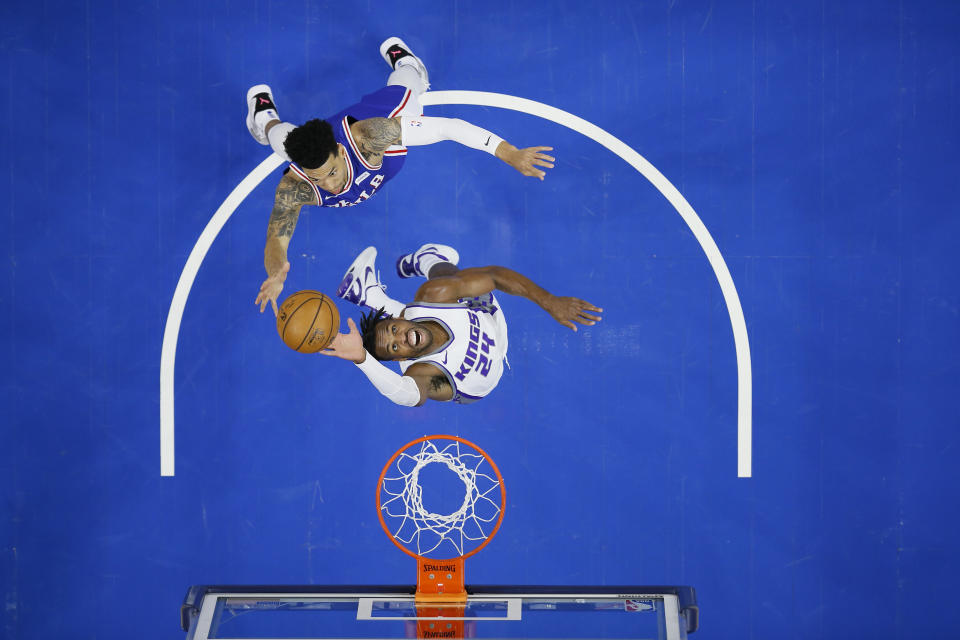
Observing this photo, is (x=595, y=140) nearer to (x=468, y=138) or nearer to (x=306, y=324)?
(x=468, y=138)

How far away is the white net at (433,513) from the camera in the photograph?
20.4 ft

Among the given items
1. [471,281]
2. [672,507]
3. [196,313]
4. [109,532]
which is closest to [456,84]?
[471,281]

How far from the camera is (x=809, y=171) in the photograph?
6570 mm

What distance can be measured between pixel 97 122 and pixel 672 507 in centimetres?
625

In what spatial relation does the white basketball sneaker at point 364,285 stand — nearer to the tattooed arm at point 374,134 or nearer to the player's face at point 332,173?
the player's face at point 332,173

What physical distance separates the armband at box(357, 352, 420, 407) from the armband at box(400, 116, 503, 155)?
1.95m

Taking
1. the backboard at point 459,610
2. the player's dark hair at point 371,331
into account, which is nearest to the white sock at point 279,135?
the player's dark hair at point 371,331

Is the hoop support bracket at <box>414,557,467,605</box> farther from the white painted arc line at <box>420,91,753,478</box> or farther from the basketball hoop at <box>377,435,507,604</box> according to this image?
the white painted arc line at <box>420,91,753,478</box>

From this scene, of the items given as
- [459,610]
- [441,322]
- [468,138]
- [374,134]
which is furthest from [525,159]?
[459,610]

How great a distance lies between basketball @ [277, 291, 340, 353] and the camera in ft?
16.8

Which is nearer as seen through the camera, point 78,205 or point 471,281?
point 471,281

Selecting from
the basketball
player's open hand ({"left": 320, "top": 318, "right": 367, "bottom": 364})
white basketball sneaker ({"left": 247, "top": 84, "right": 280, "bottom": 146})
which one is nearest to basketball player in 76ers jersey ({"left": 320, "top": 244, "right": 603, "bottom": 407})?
player's open hand ({"left": 320, "top": 318, "right": 367, "bottom": 364})

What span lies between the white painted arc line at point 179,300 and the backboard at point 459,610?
198 cm

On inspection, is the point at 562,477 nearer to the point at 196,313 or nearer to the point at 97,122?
the point at 196,313
